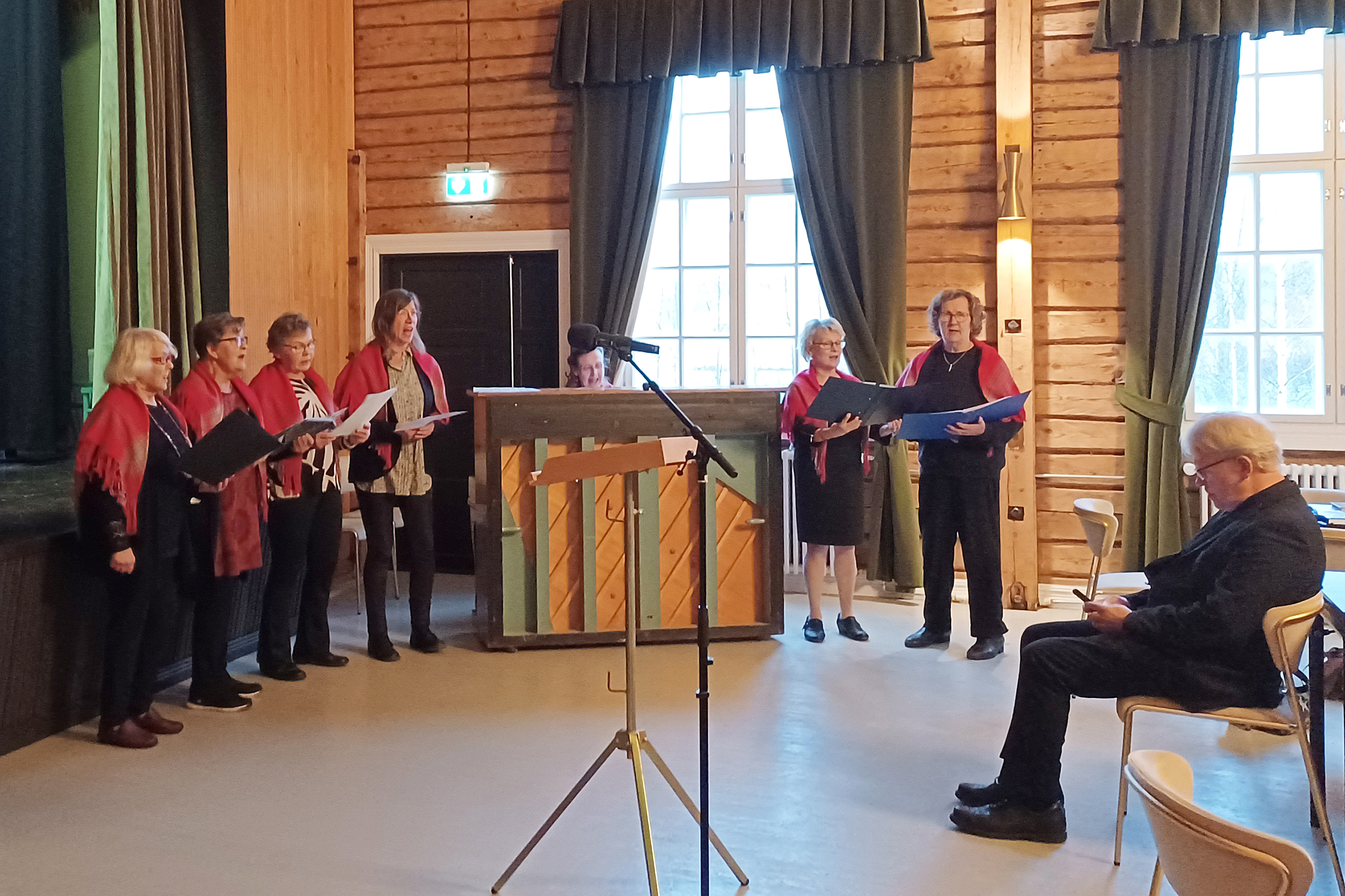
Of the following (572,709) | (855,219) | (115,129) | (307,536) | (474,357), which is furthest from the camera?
(474,357)

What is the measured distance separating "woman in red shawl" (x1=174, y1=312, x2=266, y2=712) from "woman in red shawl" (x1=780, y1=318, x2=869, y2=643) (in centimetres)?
234

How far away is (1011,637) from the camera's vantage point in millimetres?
5371

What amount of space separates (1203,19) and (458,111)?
13.3 feet

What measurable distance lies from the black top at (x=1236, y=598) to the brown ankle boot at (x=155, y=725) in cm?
312

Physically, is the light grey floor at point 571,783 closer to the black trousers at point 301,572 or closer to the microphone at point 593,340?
the black trousers at point 301,572

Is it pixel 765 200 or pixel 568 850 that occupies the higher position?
pixel 765 200

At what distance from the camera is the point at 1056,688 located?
3.06 m

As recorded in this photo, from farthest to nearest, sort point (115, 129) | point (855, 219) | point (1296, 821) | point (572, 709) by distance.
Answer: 1. point (855, 219)
2. point (115, 129)
3. point (572, 709)
4. point (1296, 821)

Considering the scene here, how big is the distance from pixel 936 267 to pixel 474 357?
2.75 metres

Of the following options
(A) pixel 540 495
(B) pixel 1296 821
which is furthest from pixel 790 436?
(B) pixel 1296 821

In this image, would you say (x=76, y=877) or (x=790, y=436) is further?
(x=790, y=436)

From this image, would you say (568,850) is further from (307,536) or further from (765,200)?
(765,200)

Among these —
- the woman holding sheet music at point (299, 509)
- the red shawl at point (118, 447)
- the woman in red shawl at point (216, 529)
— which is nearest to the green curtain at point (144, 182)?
the woman holding sheet music at point (299, 509)

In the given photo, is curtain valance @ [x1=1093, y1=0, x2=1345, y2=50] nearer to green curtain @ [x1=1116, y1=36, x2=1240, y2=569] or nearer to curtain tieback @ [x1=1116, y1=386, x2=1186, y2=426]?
green curtain @ [x1=1116, y1=36, x2=1240, y2=569]
